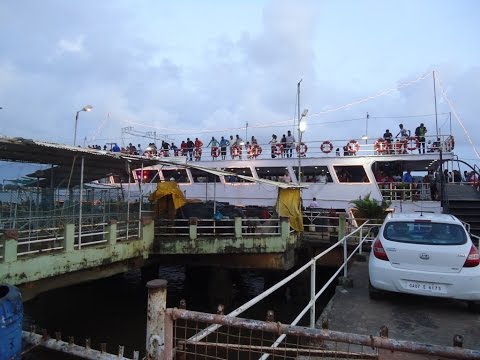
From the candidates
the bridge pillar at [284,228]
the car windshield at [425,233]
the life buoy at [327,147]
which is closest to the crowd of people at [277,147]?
the life buoy at [327,147]

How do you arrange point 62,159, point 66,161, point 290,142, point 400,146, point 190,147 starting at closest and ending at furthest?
point 62,159 < point 66,161 < point 400,146 < point 290,142 < point 190,147

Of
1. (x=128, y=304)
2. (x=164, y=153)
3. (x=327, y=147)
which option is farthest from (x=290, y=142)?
(x=128, y=304)

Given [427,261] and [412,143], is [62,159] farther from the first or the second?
[412,143]

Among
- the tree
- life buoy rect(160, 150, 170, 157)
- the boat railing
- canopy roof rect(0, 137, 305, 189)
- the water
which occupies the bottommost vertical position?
the water

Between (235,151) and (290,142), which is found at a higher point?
(290,142)

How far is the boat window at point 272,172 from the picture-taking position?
21772mm

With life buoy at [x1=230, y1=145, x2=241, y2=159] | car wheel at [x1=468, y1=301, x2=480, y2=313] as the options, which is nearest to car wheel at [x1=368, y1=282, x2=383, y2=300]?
car wheel at [x1=468, y1=301, x2=480, y2=313]

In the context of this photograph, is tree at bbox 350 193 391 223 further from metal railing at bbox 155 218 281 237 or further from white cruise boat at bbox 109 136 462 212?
metal railing at bbox 155 218 281 237

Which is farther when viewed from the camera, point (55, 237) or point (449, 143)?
point (449, 143)

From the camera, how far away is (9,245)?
7.21 metres

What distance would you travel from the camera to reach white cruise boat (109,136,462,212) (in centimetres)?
1786

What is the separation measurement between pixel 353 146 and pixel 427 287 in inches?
559

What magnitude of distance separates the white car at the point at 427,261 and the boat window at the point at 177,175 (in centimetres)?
1843

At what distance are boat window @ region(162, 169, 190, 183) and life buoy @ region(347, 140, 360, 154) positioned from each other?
9882 mm
